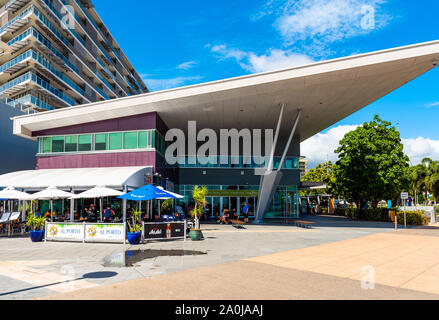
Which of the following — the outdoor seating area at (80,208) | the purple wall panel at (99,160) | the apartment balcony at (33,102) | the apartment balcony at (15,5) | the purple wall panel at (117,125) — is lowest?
the outdoor seating area at (80,208)

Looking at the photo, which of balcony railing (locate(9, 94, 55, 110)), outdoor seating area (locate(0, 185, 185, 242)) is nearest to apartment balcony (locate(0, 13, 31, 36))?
balcony railing (locate(9, 94, 55, 110))

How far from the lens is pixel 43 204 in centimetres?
2459

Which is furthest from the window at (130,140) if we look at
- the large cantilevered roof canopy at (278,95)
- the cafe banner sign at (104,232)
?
the cafe banner sign at (104,232)

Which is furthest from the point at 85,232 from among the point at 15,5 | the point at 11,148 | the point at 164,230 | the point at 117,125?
the point at 15,5

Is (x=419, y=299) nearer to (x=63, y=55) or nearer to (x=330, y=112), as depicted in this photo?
(x=330, y=112)

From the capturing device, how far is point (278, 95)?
23.2 meters

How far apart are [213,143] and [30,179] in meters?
17.6

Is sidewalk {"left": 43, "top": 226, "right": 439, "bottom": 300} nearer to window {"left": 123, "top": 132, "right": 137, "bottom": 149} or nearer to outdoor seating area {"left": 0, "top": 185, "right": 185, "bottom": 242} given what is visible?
outdoor seating area {"left": 0, "top": 185, "right": 185, "bottom": 242}

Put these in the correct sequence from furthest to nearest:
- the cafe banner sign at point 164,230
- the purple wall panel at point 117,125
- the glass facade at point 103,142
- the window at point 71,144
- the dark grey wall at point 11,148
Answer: the dark grey wall at point 11,148 < the window at point 71,144 < the purple wall panel at point 117,125 < the glass facade at point 103,142 < the cafe banner sign at point 164,230

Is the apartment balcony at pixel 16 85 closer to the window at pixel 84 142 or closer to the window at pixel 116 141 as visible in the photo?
the window at pixel 84 142

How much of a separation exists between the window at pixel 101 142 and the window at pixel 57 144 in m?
3.08

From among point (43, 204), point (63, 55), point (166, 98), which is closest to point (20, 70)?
point (63, 55)

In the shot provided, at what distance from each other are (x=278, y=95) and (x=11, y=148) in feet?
80.4

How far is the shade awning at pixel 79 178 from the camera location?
19.5 m
